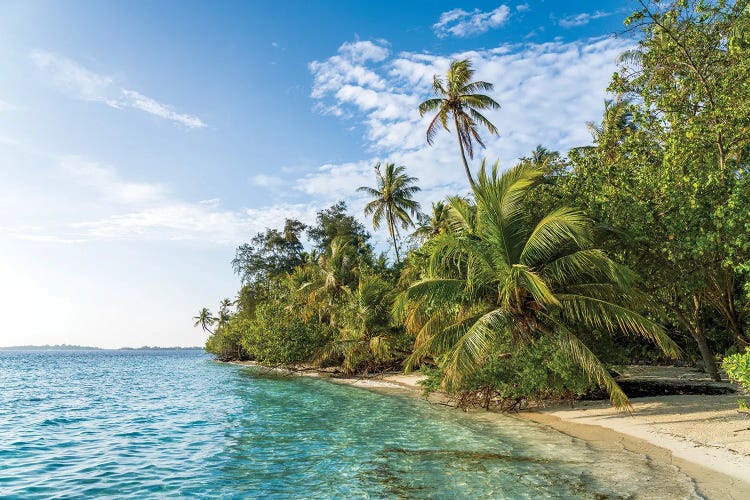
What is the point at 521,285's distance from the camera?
41.5 ft

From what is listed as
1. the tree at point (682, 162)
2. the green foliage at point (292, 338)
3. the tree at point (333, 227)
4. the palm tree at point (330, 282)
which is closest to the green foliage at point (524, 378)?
the tree at point (682, 162)

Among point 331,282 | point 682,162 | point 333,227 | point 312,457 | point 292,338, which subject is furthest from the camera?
point 333,227

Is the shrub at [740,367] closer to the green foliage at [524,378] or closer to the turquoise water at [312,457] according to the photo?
the turquoise water at [312,457]

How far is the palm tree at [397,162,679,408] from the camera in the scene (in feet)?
38.0

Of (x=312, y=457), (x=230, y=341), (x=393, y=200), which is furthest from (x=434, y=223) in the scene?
(x=230, y=341)

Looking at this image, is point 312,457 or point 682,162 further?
point 682,162

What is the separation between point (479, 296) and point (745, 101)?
8358 millimetres

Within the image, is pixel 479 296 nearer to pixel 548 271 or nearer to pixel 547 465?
pixel 548 271

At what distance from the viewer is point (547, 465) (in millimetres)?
8891

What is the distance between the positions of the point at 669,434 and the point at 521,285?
4672 millimetres

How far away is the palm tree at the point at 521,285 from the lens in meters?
11.6

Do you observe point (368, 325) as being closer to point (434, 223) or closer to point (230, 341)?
point (434, 223)

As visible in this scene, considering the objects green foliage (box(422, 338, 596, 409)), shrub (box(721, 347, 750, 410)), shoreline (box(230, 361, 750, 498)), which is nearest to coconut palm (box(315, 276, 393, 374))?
green foliage (box(422, 338, 596, 409))

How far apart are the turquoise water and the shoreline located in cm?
43
